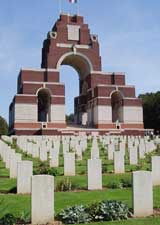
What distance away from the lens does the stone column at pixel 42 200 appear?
284 inches

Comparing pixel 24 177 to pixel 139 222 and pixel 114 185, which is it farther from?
pixel 139 222

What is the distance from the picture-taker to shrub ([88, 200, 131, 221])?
7.25m

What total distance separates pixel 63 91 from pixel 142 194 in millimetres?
46850

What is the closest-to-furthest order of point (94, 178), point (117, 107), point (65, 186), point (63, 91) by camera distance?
point (65, 186) < point (94, 178) < point (63, 91) < point (117, 107)

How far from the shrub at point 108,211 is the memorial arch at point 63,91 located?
139 ft

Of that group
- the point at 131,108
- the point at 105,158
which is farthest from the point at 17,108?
the point at 105,158

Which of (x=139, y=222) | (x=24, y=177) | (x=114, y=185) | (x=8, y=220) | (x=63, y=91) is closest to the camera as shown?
(x=8, y=220)

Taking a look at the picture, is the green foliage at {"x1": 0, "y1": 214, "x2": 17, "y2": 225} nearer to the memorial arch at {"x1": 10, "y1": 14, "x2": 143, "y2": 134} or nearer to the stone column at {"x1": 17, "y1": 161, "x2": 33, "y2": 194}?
the stone column at {"x1": 17, "y1": 161, "x2": 33, "y2": 194}

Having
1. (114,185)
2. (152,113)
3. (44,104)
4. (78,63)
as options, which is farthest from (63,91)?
(114,185)

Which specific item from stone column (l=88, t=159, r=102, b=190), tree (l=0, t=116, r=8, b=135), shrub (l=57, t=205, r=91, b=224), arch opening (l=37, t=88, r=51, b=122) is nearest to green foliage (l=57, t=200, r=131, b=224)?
shrub (l=57, t=205, r=91, b=224)

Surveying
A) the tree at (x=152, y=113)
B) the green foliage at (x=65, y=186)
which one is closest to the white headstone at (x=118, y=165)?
the green foliage at (x=65, y=186)

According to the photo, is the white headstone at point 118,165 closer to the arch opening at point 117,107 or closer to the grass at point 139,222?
the grass at point 139,222

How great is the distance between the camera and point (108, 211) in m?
7.30

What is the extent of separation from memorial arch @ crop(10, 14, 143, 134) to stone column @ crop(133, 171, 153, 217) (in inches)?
1664
